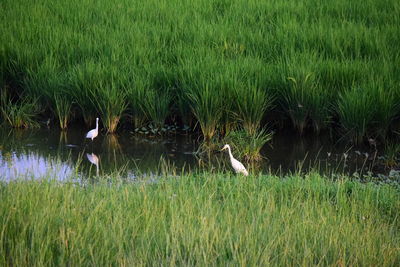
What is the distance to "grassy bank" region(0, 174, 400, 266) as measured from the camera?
13.5ft

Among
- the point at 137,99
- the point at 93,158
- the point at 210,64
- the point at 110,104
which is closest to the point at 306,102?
the point at 210,64

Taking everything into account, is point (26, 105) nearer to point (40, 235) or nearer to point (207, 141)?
point (207, 141)

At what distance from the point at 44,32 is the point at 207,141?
13.9 ft

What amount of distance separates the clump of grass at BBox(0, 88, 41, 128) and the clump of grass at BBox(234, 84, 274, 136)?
8.88 ft

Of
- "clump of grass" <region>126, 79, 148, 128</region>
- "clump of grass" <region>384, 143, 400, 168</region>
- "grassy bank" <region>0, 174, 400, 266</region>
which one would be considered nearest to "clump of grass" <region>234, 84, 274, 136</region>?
"clump of grass" <region>126, 79, 148, 128</region>

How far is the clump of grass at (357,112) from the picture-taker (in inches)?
326

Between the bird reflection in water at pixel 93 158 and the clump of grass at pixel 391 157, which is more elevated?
the clump of grass at pixel 391 157

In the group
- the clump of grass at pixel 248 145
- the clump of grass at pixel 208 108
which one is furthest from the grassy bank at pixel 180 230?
the clump of grass at pixel 208 108

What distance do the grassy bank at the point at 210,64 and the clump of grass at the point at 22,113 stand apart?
16cm

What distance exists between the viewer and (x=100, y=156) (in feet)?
26.3

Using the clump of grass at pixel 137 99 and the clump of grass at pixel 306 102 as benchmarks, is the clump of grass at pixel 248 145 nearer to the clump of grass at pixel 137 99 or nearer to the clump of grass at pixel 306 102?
the clump of grass at pixel 306 102

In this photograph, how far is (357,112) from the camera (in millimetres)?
8266

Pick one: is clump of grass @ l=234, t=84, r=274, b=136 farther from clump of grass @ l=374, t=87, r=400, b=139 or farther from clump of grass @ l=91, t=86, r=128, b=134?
clump of grass @ l=91, t=86, r=128, b=134

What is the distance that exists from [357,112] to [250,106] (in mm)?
1307
